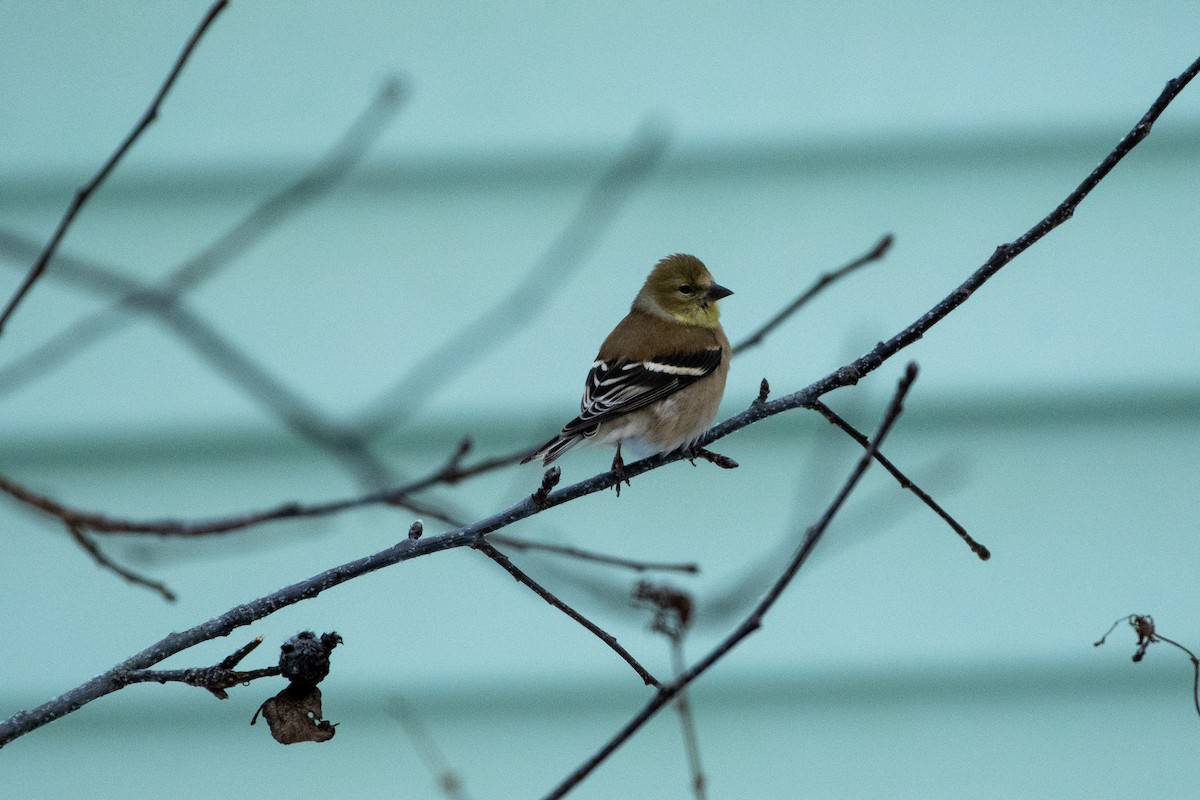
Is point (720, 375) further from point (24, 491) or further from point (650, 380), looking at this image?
point (24, 491)

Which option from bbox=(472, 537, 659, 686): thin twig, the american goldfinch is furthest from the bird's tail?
bbox=(472, 537, 659, 686): thin twig

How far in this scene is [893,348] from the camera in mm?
1026

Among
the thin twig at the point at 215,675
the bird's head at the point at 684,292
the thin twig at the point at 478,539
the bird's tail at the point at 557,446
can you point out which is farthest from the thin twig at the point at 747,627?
the bird's head at the point at 684,292

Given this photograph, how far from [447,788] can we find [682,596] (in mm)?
432

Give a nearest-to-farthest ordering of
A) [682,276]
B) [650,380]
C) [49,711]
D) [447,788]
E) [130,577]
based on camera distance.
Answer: [49,711] < [130,577] < [447,788] < [650,380] < [682,276]

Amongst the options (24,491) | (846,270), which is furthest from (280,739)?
(846,270)

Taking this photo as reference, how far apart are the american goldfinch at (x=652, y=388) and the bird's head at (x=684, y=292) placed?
16mm

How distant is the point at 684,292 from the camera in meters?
2.61

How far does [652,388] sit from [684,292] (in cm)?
54

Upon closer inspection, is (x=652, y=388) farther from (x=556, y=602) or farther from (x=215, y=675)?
(x=215, y=675)

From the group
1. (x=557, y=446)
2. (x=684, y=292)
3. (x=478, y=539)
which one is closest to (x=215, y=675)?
(x=478, y=539)

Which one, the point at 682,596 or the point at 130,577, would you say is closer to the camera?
the point at 130,577

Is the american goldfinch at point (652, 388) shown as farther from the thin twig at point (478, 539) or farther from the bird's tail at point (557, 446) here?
the thin twig at point (478, 539)

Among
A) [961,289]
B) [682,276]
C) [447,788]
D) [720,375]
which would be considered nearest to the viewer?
[961,289]
